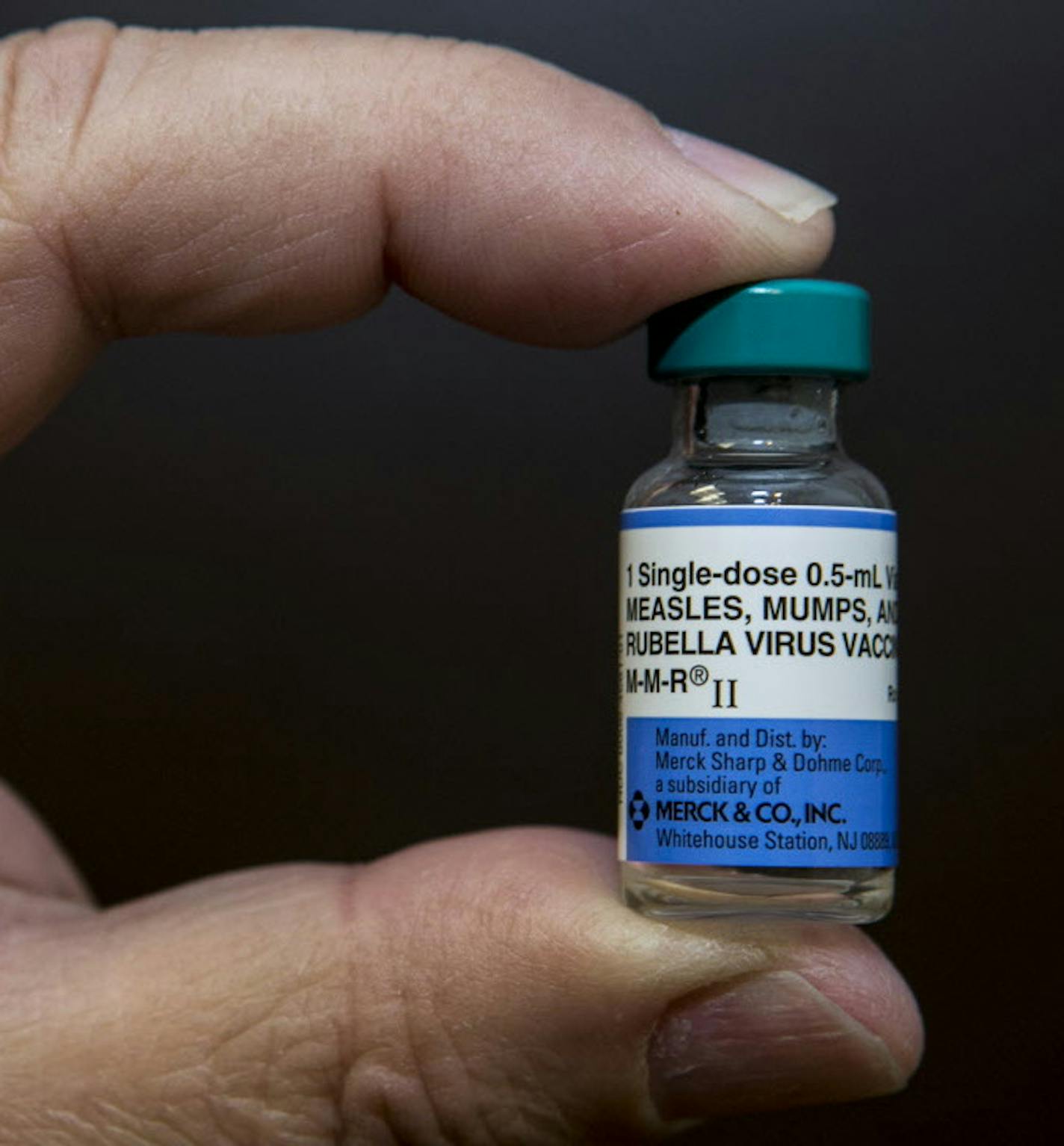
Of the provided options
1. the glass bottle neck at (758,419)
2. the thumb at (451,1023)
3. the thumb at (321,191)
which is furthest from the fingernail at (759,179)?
the thumb at (451,1023)

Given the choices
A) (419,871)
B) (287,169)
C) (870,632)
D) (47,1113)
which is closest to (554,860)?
(419,871)

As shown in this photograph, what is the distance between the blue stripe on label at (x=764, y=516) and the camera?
117cm

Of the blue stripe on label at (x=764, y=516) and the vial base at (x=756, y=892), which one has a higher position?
the blue stripe on label at (x=764, y=516)

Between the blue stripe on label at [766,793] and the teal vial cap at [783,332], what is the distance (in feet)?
0.83

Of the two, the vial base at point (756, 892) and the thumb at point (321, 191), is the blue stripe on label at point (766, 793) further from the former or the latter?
the thumb at point (321, 191)

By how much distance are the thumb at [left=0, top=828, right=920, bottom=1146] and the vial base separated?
2 centimetres

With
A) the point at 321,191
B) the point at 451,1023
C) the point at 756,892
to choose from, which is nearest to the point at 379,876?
the point at 451,1023

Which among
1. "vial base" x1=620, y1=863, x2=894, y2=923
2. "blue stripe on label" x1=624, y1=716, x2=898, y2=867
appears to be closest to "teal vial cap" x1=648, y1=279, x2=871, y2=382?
"blue stripe on label" x1=624, y1=716, x2=898, y2=867

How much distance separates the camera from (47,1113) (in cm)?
121

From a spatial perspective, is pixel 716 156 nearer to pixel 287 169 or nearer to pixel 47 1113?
pixel 287 169

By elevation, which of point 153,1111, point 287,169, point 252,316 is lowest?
point 153,1111

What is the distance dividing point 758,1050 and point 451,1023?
0.22 m

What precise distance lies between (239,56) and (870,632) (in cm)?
63

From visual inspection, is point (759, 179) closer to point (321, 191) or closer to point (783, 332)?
point (783, 332)
